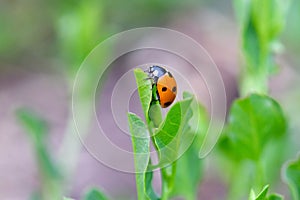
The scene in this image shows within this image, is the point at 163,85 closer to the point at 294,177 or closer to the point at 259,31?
the point at 294,177

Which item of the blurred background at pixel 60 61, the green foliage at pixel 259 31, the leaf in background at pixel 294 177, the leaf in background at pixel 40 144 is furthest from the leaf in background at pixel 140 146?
the blurred background at pixel 60 61

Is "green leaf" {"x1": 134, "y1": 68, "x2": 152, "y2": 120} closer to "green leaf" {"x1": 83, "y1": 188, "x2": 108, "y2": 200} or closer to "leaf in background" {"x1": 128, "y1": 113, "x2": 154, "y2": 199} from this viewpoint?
"leaf in background" {"x1": 128, "y1": 113, "x2": 154, "y2": 199}

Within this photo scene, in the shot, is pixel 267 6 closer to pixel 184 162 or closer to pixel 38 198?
pixel 184 162

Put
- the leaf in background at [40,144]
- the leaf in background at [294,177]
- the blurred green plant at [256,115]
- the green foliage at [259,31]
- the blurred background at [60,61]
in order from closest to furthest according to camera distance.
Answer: the leaf in background at [294,177] < the blurred green plant at [256,115] < the green foliage at [259,31] < the leaf in background at [40,144] < the blurred background at [60,61]

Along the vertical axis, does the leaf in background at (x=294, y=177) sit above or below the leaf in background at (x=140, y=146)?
above

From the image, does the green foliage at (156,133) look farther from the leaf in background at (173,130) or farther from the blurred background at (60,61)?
the blurred background at (60,61)

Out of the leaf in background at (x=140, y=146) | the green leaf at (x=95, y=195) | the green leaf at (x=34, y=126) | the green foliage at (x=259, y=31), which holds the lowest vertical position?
the green leaf at (x=95, y=195)

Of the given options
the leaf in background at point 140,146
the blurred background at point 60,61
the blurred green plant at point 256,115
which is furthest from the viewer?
the blurred background at point 60,61
